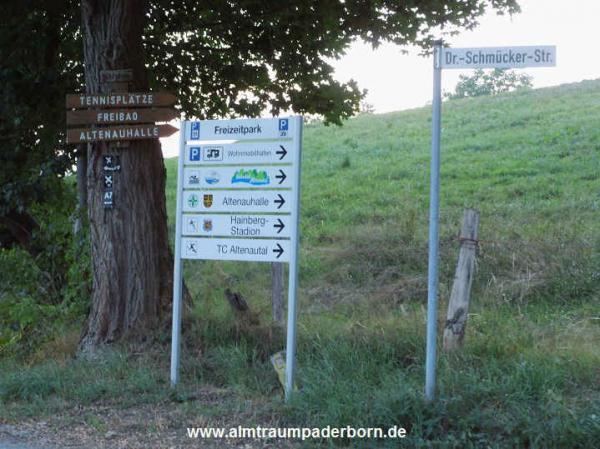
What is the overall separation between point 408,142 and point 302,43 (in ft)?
47.4

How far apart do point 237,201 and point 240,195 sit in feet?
0.22

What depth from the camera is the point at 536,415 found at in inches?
230

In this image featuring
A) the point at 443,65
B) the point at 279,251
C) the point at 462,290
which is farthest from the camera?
the point at 279,251

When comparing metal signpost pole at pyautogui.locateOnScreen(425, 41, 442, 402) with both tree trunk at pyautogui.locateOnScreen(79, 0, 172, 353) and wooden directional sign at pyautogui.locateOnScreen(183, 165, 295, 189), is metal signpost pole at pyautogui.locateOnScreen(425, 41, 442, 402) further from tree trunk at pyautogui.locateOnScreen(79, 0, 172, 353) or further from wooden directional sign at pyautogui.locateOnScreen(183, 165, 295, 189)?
tree trunk at pyautogui.locateOnScreen(79, 0, 172, 353)

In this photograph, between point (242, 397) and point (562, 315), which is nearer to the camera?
point (242, 397)

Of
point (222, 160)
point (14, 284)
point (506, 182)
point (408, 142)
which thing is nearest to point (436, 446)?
point (222, 160)

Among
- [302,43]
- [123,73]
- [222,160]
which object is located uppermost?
[302,43]

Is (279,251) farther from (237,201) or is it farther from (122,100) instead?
(122,100)

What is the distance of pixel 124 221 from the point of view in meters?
9.59

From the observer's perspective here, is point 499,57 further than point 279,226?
No

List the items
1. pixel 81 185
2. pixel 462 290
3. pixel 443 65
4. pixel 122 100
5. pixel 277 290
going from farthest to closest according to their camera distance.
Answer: pixel 81 185 < pixel 277 290 < pixel 122 100 < pixel 462 290 < pixel 443 65

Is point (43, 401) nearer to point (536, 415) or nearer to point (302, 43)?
point (536, 415)

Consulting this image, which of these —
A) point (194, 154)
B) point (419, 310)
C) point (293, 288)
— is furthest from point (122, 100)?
point (419, 310)

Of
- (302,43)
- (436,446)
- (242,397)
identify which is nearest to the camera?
(436,446)
